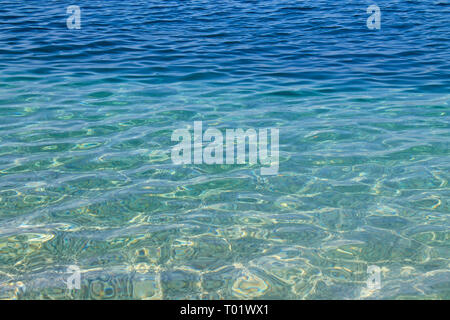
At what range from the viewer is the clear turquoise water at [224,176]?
3771mm

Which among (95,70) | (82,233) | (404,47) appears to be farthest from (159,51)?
(82,233)

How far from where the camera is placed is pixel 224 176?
540 cm

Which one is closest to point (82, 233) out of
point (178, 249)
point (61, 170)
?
point (178, 249)

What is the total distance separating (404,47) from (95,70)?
23.5 feet

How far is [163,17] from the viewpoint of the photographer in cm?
1543

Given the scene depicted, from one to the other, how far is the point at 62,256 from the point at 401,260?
2682mm

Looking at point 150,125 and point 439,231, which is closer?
point 439,231

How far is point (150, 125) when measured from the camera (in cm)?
697

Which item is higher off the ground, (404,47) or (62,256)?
(404,47)

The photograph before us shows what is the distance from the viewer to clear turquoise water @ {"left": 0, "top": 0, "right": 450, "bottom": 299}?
3.77m
